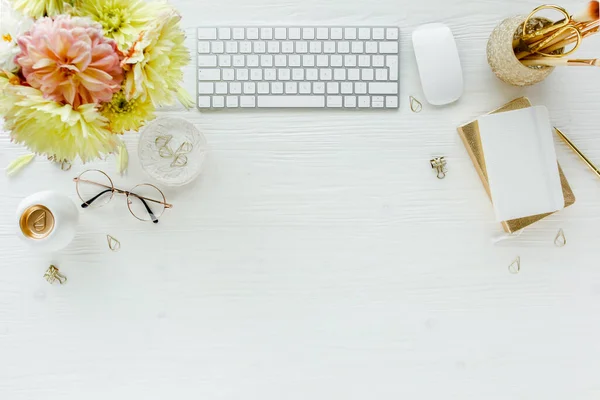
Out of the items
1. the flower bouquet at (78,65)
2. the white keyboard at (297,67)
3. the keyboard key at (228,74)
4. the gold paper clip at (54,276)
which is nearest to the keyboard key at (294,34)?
the white keyboard at (297,67)

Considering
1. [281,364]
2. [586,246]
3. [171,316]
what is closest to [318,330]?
[281,364]

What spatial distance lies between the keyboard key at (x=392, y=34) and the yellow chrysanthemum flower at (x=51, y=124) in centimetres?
45

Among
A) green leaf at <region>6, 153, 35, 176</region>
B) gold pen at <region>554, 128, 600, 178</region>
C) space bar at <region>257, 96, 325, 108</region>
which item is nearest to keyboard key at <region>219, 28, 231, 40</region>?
space bar at <region>257, 96, 325, 108</region>

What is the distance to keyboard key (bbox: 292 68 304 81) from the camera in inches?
30.7

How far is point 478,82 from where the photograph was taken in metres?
0.80

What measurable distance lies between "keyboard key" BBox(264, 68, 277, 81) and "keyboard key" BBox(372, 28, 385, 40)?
16cm

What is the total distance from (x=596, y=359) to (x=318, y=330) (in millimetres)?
442

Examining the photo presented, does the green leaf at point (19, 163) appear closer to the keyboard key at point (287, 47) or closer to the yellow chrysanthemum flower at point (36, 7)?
the yellow chrysanthemum flower at point (36, 7)

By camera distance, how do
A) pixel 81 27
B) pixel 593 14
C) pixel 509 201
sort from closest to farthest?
pixel 81 27
pixel 593 14
pixel 509 201

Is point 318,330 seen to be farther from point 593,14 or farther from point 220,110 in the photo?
point 593,14

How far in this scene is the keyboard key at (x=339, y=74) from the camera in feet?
→ 2.57

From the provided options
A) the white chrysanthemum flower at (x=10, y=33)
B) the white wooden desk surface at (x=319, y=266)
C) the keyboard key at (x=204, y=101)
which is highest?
the white chrysanthemum flower at (x=10, y=33)

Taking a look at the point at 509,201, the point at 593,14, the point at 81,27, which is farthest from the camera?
the point at 509,201

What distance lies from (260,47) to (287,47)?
41 millimetres
